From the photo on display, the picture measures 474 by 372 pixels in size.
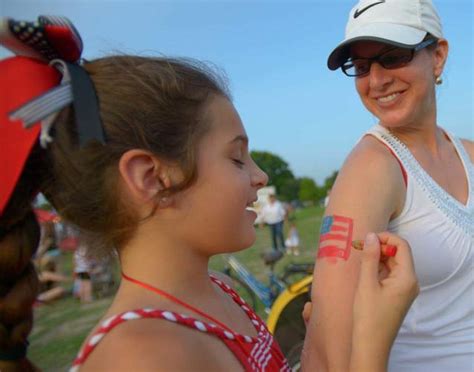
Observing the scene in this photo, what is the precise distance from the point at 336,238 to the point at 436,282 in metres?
0.39

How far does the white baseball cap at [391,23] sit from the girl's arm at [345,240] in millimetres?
433

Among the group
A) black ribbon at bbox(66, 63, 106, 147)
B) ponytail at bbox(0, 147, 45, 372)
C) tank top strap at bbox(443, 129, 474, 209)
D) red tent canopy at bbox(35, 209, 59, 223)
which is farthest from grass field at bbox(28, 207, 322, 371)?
tank top strap at bbox(443, 129, 474, 209)

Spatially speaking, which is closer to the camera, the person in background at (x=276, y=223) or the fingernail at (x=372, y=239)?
the fingernail at (x=372, y=239)

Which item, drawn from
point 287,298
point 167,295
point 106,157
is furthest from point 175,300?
point 287,298

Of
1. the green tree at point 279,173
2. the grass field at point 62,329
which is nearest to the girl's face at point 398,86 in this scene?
the grass field at point 62,329

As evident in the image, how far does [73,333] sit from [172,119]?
683 cm

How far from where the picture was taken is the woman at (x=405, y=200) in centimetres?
142

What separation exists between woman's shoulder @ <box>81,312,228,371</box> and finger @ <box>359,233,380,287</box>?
45 centimetres

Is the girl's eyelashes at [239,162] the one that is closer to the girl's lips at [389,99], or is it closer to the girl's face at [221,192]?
the girl's face at [221,192]

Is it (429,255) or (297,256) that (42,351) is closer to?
(429,255)

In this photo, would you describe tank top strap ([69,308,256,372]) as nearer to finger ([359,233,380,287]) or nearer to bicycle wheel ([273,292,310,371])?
finger ([359,233,380,287])

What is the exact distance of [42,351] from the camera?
6.27 m

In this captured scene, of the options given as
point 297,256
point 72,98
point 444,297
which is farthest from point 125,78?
point 297,256

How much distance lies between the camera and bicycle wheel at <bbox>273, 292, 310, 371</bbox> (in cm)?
382
